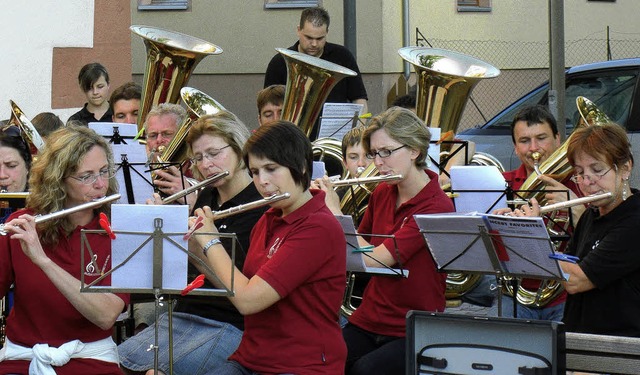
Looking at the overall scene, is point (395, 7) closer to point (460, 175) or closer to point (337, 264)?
point (460, 175)

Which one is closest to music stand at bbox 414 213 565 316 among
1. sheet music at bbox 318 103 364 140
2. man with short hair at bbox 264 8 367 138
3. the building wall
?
sheet music at bbox 318 103 364 140

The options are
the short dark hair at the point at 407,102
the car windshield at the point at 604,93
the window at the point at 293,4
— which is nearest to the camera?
the short dark hair at the point at 407,102

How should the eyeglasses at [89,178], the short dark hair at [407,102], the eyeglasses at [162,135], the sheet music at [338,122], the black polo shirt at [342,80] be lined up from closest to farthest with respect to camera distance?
the eyeglasses at [89,178], the eyeglasses at [162,135], the sheet music at [338,122], the short dark hair at [407,102], the black polo shirt at [342,80]

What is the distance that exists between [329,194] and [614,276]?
1.23 metres

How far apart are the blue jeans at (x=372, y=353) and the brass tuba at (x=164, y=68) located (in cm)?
242

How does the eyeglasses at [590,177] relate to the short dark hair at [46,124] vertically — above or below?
below

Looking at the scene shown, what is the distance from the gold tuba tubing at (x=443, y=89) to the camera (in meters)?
6.14

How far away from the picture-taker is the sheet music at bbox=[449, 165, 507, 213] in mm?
4965

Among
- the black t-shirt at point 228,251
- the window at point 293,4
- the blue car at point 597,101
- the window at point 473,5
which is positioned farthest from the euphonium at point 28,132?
the window at point 473,5

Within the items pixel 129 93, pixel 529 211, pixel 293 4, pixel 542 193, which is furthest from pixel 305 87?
pixel 293 4

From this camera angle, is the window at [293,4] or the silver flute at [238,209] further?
the window at [293,4]

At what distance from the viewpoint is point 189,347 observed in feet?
14.2

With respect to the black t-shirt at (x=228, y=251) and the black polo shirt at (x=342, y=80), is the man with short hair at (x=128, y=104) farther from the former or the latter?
the black t-shirt at (x=228, y=251)

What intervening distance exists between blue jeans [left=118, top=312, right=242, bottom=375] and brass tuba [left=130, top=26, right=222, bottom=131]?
91.8 inches
